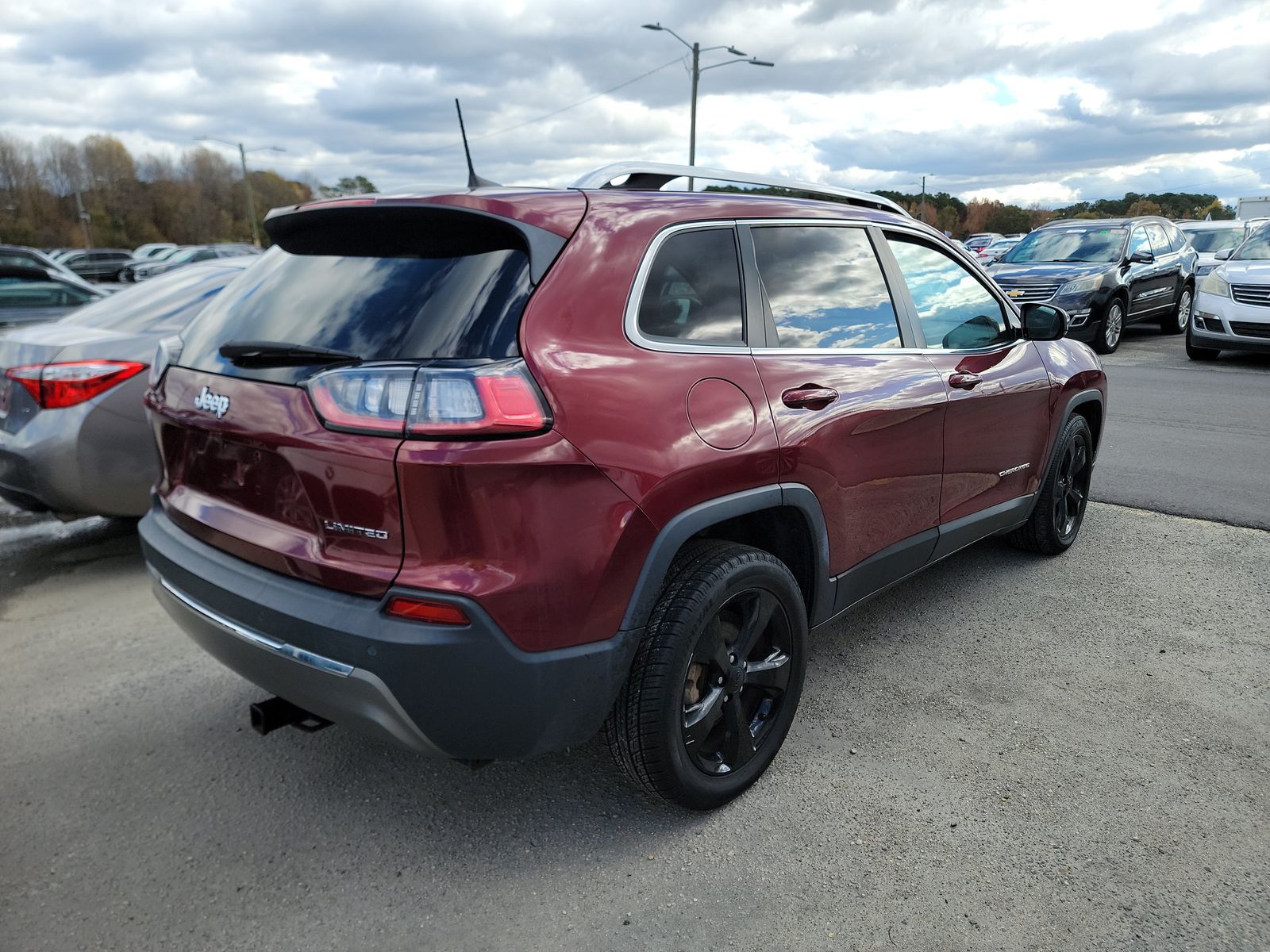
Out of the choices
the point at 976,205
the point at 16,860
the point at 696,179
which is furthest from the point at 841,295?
the point at 976,205

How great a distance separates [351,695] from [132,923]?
815 mm

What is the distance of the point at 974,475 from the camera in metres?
3.79

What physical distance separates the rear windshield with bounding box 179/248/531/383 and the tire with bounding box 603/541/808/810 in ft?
2.66

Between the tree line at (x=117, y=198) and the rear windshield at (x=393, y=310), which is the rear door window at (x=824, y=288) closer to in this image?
the rear windshield at (x=393, y=310)

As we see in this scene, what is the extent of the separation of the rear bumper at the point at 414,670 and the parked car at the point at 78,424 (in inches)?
98.1

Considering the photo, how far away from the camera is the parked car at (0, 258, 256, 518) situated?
4.43 meters

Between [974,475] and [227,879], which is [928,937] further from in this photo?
[974,475]

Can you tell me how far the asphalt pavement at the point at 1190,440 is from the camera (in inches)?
225

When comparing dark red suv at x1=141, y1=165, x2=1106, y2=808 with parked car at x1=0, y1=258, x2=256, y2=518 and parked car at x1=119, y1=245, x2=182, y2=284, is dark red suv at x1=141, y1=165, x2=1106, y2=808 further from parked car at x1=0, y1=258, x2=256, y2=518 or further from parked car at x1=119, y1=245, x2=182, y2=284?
parked car at x1=119, y1=245, x2=182, y2=284

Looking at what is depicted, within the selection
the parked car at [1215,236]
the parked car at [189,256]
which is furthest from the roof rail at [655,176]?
the parked car at [189,256]

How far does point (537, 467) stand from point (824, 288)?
4.63 feet

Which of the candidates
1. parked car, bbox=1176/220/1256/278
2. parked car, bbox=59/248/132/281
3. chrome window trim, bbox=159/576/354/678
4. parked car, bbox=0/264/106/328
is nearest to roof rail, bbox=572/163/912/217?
chrome window trim, bbox=159/576/354/678

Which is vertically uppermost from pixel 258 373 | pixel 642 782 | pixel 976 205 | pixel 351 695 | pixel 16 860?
pixel 976 205

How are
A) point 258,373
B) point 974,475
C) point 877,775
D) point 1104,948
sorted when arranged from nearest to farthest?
point 1104,948 < point 258,373 < point 877,775 < point 974,475
